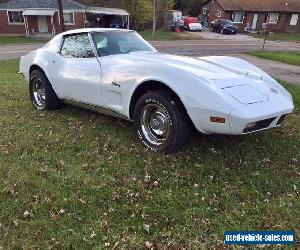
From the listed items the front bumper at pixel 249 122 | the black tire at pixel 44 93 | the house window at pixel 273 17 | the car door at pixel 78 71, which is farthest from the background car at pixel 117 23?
the front bumper at pixel 249 122

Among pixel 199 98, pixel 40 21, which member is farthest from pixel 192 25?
pixel 199 98

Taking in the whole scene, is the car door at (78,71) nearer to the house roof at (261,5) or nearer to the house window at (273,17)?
the house roof at (261,5)

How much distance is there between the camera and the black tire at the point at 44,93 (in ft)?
20.7

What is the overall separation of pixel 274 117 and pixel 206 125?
29.9 inches

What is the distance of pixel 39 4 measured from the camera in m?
41.2

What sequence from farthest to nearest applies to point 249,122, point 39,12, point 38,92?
point 39,12 < point 38,92 < point 249,122

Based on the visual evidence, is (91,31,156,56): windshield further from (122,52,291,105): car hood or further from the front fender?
the front fender

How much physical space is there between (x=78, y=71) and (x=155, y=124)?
1.64m

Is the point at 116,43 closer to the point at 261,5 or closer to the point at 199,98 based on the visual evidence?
the point at 199,98

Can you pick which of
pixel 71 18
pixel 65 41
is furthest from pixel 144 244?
pixel 71 18

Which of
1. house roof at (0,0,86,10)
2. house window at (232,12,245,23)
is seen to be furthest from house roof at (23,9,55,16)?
house window at (232,12,245,23)

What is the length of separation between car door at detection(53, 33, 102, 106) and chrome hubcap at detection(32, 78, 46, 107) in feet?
2.37

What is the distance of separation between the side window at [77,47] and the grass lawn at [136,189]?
3.79ft

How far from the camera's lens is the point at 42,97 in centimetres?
670
